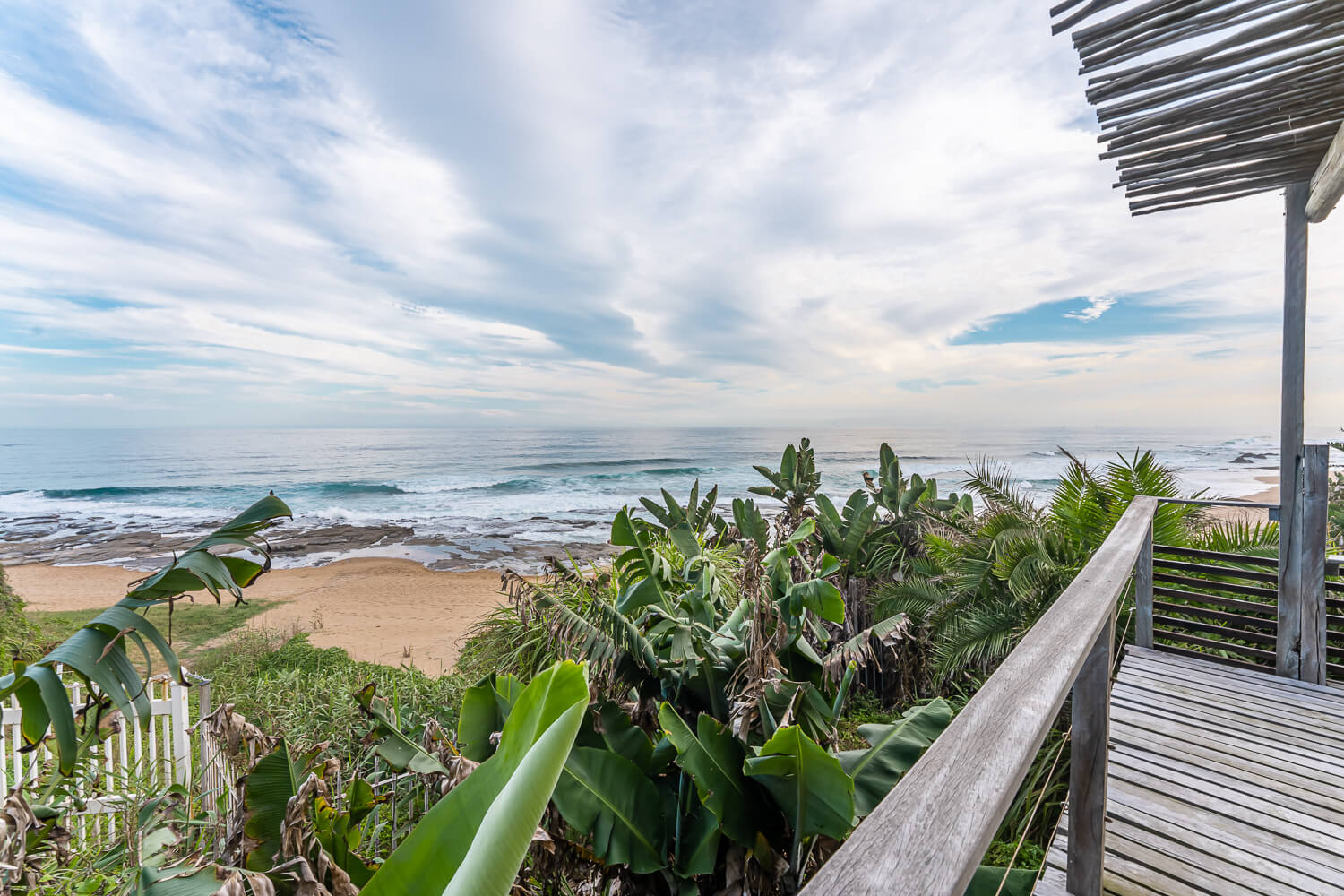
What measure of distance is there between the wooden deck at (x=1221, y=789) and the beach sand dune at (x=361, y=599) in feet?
27.0

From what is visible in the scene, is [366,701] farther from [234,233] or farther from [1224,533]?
[234,233]

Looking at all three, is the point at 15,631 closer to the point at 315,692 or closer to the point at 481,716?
the point at 315,692

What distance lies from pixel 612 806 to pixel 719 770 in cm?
A: 45

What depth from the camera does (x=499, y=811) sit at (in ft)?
1.74

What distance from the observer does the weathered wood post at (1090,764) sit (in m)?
1.40

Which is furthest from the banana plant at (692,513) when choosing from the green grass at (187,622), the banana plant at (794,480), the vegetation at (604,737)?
the green grass at (187,622)

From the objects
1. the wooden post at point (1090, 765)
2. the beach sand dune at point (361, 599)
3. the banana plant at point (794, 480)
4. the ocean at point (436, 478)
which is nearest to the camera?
the wooden post at point (1090, 765)

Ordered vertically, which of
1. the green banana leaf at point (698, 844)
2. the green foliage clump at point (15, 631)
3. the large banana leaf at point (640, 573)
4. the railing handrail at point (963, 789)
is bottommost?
the green foliage clump at point (15, 631)

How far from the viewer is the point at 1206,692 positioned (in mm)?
3223

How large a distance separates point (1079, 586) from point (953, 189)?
534 inches

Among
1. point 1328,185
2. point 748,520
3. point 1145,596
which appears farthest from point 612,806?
point 748,520

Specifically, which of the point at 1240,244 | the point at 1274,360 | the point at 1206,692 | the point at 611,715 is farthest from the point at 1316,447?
the point at 1240,244

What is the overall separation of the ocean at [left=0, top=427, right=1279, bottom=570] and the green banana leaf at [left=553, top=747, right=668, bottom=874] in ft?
34.1

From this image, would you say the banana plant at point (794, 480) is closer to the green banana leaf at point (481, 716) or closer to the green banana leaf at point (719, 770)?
the green banana leaf at point (481, 716)
